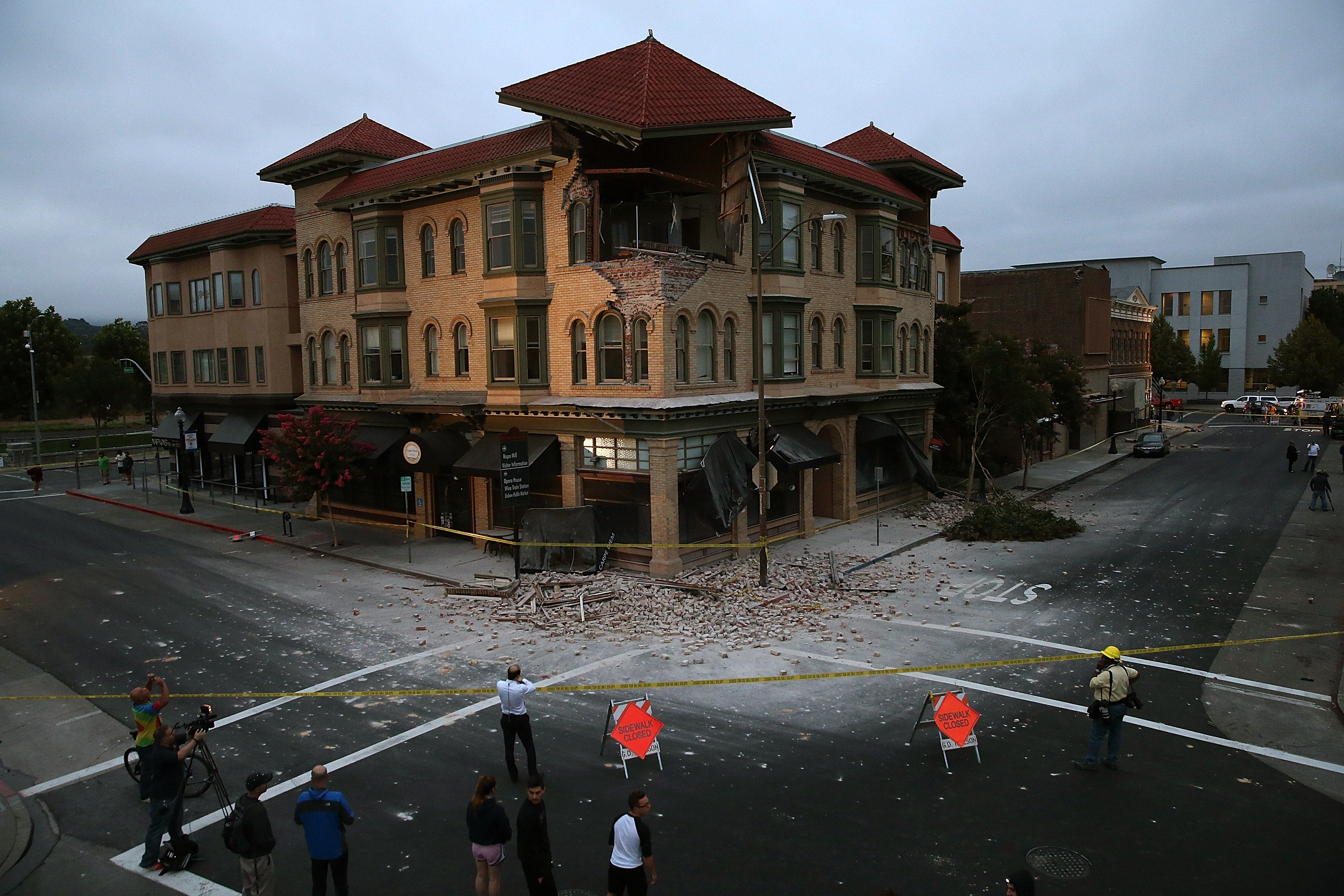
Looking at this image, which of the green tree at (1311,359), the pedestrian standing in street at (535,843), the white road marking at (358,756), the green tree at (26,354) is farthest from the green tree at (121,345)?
the green tree at (1311,359)

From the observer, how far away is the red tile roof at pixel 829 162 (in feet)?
87.4

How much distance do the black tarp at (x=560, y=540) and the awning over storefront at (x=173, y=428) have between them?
25.9 m

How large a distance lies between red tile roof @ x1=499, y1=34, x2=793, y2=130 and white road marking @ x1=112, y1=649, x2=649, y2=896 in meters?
14.2

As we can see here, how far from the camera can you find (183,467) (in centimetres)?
3869

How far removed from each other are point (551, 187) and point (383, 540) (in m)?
13.3

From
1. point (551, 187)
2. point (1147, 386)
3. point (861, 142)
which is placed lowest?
point (1147, 386)

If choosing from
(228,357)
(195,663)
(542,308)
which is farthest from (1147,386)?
(195,663)

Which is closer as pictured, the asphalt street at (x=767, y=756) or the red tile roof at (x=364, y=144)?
the asphalt street at (x=767, y=756)

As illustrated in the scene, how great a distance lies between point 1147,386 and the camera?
73.0m

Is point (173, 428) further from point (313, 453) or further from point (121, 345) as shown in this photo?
point (121, 345)

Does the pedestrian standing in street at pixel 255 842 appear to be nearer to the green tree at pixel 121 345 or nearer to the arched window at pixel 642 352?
the arched window at pixel 642 352

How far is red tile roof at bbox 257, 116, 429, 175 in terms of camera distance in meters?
31.3

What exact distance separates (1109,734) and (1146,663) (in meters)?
5.48

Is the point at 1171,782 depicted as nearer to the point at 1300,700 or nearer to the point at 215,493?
the point at 1300,700
